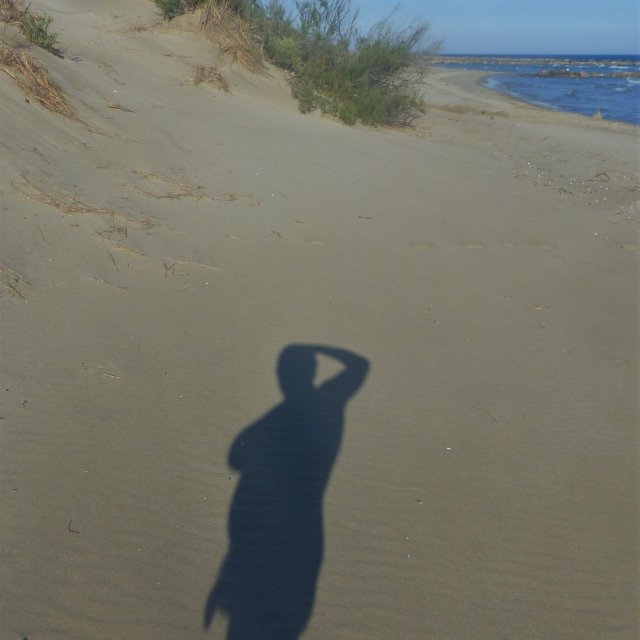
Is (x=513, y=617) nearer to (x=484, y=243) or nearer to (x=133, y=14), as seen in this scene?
(x=484, y=243)

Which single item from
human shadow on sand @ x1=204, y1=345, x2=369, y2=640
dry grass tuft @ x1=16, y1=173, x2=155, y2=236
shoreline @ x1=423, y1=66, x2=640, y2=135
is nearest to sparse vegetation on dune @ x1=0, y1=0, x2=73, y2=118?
dry grass tuft @ x1=16, y1=173, x2=155, y2=236

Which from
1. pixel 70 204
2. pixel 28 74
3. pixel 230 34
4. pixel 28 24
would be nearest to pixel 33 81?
pixel 28 74

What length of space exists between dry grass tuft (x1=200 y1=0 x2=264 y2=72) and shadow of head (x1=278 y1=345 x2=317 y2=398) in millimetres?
12477

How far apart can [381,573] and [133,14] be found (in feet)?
57.1

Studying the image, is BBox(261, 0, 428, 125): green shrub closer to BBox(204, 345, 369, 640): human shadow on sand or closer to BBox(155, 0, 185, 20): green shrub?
BBox(155, 0, 185, 20): green shrub

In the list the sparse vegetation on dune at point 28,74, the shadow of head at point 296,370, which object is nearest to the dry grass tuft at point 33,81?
the sparse vegetation on dune at point 28,74

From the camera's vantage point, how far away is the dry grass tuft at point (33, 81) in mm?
9273

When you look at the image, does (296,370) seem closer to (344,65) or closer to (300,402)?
(300,402)

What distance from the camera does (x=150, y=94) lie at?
40.7 ft

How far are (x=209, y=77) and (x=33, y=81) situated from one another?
5.93m

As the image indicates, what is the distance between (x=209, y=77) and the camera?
49.0 ft

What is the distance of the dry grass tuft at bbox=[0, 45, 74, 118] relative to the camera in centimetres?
927

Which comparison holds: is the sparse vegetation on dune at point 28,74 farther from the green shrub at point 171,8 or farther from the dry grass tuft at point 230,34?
the green shrub at point 171,8

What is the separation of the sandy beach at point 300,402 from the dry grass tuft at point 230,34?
708 centimetres
